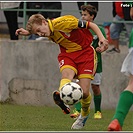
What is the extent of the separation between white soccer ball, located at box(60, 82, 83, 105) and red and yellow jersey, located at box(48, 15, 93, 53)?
904 mm

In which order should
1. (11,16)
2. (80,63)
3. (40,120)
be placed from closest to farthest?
(80,63) → (40,120) → (11,16)

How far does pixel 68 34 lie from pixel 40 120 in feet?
5.79

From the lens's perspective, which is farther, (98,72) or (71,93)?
(98,72)

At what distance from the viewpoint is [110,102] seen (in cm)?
1530

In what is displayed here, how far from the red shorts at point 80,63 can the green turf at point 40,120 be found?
2.60ft

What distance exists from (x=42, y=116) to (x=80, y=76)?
227 cm

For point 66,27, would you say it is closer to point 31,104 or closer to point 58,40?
point 58,40

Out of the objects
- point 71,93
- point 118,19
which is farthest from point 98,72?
point 71,93

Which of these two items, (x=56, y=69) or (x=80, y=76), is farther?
(x=56, y=69)

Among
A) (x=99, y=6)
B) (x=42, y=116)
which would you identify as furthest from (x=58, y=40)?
(x=99, y=6)

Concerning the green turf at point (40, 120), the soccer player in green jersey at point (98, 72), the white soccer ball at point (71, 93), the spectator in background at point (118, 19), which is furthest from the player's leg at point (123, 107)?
the spectator in background at point (118, 19)

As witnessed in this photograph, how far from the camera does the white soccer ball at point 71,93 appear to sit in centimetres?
951

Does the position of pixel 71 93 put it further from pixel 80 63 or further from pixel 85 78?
pixel 80 63

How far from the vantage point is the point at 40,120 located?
11.3 meters
